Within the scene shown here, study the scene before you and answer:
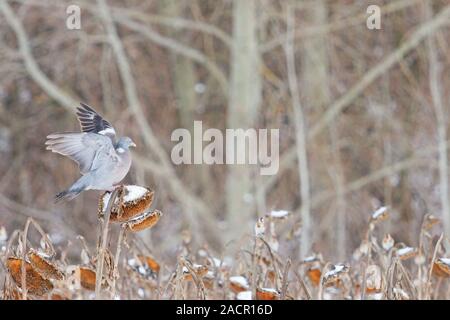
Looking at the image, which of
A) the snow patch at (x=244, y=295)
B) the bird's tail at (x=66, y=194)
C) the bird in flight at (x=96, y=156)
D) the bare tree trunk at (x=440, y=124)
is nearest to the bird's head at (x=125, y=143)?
the bird in flight at (x=96, y=156)

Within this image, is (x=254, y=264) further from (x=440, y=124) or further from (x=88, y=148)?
(x=440, y=124)

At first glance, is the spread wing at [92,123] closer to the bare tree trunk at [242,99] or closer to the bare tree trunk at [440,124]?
the bare tree trunk at [440,124]

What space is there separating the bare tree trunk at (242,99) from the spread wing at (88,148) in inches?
232

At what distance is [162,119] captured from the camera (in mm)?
8703

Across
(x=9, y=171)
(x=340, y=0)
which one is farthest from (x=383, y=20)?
(x=9, y=171)

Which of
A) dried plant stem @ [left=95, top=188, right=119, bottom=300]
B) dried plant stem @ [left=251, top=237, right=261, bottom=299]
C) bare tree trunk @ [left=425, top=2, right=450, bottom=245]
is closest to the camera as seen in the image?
dried plant stem @ [left=95, top=188, right=119, bottom=300]

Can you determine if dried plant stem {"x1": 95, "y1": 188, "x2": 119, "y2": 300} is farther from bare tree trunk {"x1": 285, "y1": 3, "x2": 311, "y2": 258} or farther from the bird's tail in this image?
A: bare tree trunk {"x1": 285, "y1": 3, "x2": 311, "y2": 258}

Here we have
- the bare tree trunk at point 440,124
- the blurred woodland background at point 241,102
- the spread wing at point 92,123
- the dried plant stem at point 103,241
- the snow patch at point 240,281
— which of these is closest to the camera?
the dried plant stem at point 103,241

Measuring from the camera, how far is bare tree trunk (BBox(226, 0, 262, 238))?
7.66 metres

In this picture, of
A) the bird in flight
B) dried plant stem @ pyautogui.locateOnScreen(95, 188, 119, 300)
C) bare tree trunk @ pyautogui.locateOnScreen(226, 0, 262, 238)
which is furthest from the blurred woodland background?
dried plant stem @ pyautogui.locateOnScreen(95, 188, 119, 300)

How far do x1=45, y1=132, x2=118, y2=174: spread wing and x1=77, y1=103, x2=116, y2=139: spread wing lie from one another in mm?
37

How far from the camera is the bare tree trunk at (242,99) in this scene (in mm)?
7660

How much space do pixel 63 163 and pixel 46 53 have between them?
1.01 metres

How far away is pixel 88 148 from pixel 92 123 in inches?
3.8
